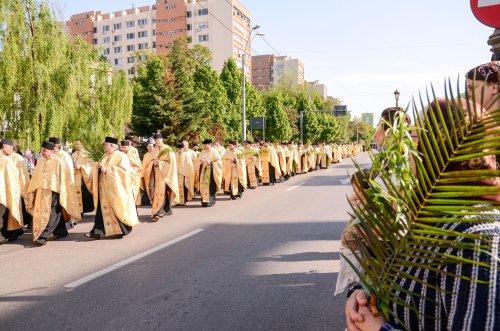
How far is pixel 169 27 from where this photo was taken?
84125mm

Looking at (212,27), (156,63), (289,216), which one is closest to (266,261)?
(289,216)

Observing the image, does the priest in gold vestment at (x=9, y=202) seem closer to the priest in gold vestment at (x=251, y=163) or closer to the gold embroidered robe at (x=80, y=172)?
the gold embroidered robe at (x=80, y=172)

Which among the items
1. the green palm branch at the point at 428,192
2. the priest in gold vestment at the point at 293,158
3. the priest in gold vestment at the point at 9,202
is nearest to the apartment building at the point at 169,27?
the priest in gold vestment at the point at 293,158

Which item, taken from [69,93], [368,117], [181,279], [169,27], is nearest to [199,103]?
[69,93]

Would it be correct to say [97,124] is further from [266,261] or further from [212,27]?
[212,27]

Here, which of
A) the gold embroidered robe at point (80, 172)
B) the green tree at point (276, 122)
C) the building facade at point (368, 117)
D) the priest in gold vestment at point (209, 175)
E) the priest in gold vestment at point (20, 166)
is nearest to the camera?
the building facade at point (368, 117)

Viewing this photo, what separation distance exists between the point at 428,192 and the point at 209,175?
11.9m

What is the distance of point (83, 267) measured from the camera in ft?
19.6

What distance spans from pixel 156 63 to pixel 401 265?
3799 centimetres

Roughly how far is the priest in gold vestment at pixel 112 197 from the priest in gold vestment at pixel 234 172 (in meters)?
6.14

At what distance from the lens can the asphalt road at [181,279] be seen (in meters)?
4.07

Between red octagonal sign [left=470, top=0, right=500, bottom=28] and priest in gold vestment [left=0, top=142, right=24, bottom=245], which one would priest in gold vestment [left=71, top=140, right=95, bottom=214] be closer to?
priest in gold vestment [left=0, top=142, right=24, bottom=245]

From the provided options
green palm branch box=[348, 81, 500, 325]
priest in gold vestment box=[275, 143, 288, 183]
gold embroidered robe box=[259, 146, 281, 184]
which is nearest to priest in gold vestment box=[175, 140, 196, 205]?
gold embroidered robe box=[259, 146, 281, 184]

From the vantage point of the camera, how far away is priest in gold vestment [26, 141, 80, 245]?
25.4 feet
